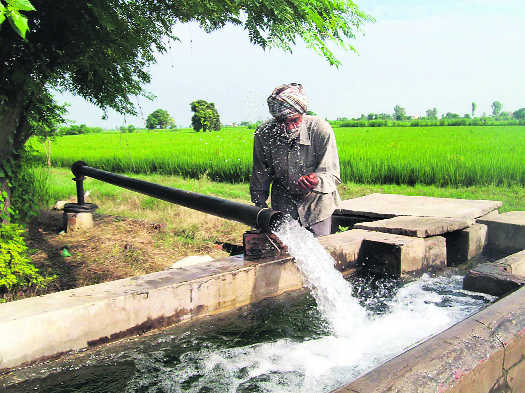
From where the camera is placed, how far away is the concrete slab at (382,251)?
3617mm

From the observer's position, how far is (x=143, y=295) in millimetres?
2363

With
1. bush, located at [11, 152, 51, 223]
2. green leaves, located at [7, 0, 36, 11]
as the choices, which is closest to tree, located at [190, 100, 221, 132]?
bush, located at [11, 152, 51, 223]

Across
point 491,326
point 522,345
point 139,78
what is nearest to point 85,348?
point 491,326

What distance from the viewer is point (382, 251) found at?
375 cm

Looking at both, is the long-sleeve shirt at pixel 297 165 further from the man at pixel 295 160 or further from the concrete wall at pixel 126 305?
the concrete wall at pixel 126 305

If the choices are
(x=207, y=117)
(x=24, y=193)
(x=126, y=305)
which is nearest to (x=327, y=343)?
(x=126, y=305)

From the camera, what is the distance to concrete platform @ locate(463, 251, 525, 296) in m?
3.07

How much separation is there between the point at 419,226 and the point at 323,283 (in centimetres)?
149

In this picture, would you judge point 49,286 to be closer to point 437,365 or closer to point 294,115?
point 294,115

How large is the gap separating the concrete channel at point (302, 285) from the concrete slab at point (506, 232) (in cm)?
84

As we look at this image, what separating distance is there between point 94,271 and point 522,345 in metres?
3.56

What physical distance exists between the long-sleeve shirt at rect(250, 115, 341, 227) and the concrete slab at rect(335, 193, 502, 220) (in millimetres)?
2018

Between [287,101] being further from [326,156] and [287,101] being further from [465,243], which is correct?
[465,243]

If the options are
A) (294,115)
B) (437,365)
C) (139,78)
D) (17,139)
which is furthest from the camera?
(139,78)
